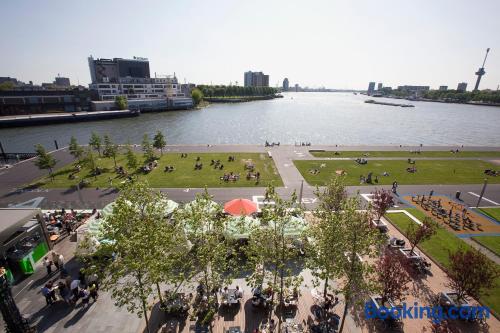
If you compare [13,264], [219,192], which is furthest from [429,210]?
[13,264]

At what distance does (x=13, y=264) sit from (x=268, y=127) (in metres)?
86.8

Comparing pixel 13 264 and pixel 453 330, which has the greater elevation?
pixel 453 330

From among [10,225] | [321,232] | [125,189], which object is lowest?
[10,225]

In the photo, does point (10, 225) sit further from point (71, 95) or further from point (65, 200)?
point (71, 95)

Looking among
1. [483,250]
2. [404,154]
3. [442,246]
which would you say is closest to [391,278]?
[442,246]

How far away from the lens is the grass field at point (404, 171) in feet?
137

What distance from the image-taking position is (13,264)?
1944 cm

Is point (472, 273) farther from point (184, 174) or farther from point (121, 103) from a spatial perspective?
point (121, 103)

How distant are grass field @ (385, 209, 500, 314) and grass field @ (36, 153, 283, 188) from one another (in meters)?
15.8

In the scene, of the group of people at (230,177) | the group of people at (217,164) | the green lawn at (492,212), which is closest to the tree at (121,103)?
the group of people at (217,164)

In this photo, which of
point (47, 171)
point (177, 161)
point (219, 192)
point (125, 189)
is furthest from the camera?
point (177, 161)

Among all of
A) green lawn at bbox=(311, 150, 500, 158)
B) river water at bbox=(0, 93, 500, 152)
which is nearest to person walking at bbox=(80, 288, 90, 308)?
green lawn at bbox=(311, 150, 500, 158)

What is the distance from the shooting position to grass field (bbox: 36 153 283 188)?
38.5 meters

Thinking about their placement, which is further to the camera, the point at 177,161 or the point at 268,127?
the point at 268,127
